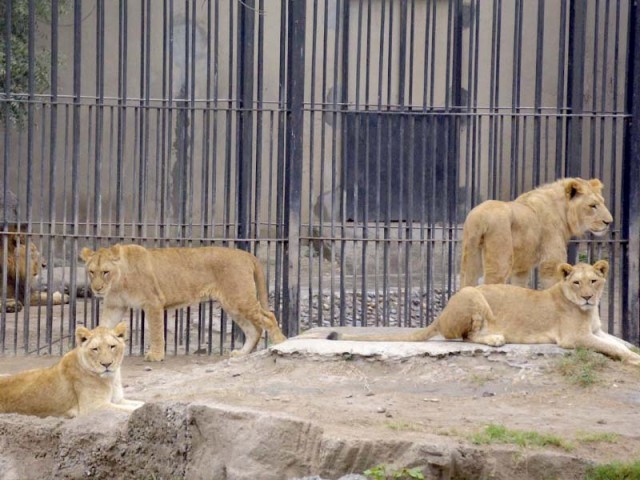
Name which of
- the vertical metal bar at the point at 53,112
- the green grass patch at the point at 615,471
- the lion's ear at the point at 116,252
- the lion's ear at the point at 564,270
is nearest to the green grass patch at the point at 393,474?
the green grass patch at the point at 615,471

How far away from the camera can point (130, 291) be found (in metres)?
10.0

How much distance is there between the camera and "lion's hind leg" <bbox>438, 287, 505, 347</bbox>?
8.16m

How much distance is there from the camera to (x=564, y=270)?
27.5 ft

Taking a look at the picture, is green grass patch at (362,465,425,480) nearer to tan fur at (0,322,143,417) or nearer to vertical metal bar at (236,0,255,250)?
tan fur at (0,322,143,417)

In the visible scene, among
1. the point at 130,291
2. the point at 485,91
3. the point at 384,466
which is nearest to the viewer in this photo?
the point at 384,466

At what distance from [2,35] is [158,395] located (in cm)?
694

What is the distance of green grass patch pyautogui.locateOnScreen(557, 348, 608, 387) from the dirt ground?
41 mm

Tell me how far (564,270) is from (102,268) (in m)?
3.99

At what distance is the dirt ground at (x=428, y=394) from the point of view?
6.61 metres

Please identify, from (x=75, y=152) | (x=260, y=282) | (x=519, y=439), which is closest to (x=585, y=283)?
(x=519, y=439)

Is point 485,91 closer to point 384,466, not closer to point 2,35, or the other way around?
point 2,35

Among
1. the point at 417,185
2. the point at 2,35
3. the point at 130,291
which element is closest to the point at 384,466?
the point at 130,291

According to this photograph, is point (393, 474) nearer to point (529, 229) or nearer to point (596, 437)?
point (596, 437)

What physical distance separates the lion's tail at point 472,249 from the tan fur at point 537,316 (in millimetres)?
763
